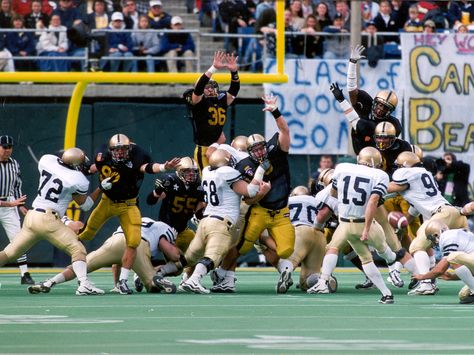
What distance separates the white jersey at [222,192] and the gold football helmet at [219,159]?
0.06 meters

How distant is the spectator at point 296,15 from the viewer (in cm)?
1906

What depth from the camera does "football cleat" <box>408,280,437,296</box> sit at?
13141 mm

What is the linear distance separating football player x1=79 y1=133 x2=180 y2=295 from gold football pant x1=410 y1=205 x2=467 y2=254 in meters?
2.51

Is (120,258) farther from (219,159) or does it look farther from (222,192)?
(219,159)

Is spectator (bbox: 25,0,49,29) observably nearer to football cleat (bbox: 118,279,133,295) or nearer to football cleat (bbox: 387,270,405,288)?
football cleat (bbox: 118,279,133,295)

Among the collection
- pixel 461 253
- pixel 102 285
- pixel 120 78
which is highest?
pixel 120 78

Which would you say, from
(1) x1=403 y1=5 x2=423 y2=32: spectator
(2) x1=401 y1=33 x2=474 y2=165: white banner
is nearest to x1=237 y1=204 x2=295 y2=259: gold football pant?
(2) x1=401 y1=33 x2=474 y2=165: white banner

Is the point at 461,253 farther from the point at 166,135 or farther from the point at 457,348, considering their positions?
the point at 166,135

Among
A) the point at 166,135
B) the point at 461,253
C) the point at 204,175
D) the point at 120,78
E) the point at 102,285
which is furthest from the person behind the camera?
the point at 166,135

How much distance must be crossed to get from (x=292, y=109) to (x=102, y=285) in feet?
17.6

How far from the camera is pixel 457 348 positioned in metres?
8.57

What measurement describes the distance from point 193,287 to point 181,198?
125 centimetres

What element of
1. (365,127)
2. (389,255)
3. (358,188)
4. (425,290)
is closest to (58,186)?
(358,188)

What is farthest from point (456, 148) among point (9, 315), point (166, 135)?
point (9, 315)
